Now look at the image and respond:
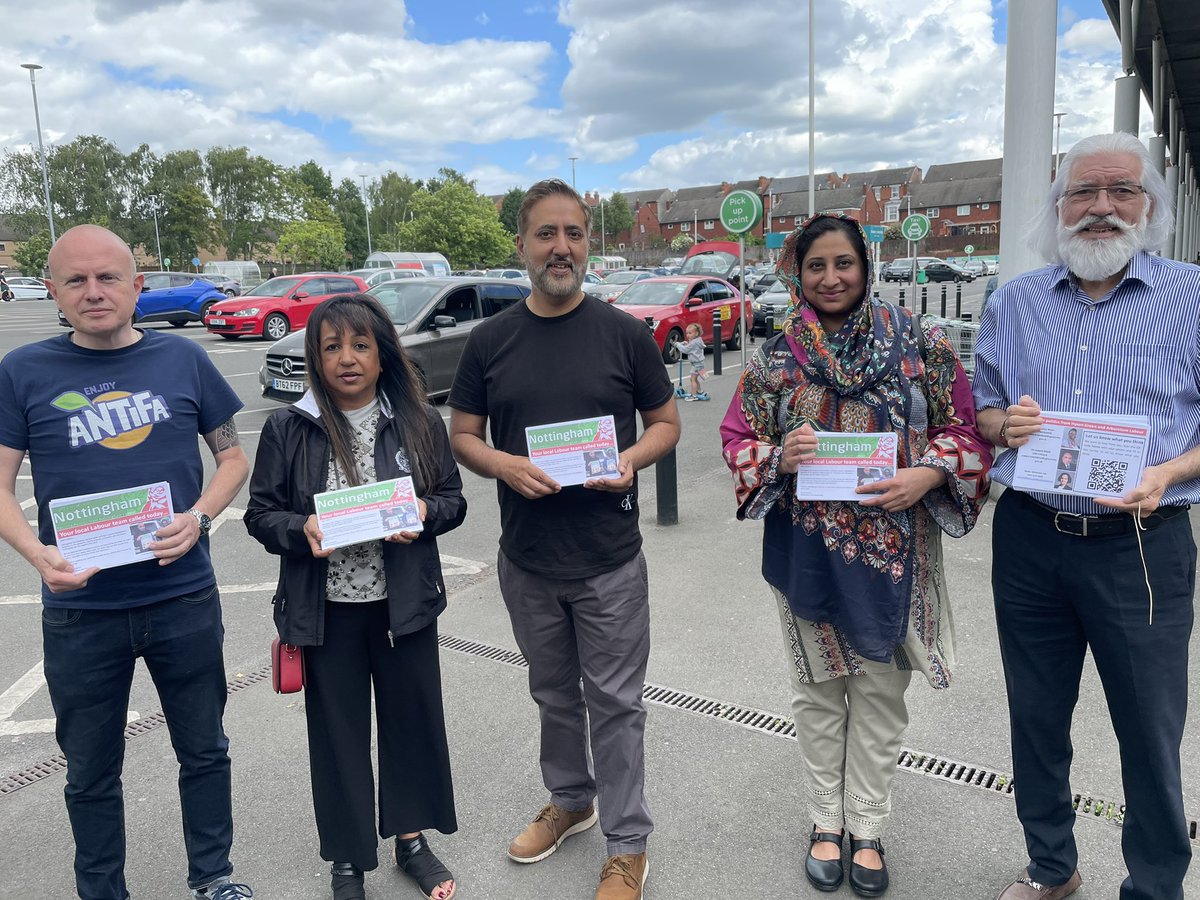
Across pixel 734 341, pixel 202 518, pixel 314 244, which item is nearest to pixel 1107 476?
pixel 202 518

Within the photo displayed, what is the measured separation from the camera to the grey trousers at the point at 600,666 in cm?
263

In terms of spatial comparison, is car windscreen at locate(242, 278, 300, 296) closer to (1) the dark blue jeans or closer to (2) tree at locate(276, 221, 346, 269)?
(1) the dark blue jeans

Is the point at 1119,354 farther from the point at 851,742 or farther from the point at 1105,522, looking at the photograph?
the point at 851,742

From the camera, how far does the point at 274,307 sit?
843 inches

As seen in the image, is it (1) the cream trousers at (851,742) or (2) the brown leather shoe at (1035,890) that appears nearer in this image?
(2) the brown leather shoe at (1035,890)

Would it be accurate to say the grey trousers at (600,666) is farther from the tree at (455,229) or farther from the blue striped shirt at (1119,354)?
the tree at (455,229)

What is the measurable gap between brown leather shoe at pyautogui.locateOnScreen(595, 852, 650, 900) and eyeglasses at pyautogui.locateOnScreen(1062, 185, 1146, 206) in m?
2.26

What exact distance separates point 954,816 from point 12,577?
5883mm

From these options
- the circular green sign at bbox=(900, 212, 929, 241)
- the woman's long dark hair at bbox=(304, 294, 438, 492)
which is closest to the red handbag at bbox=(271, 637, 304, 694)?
the woman's long dark hair at bbox=(304, 294, 438, 492)

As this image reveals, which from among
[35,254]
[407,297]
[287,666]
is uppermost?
[35,254]

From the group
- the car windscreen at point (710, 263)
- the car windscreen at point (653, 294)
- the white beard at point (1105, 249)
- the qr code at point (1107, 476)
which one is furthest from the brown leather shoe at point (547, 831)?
the car windscreen at point (710, 263)

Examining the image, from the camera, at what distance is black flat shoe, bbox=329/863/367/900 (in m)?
2.58

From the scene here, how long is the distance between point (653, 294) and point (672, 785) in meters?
15.4

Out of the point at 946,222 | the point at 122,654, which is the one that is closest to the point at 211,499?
the point at 122,654
